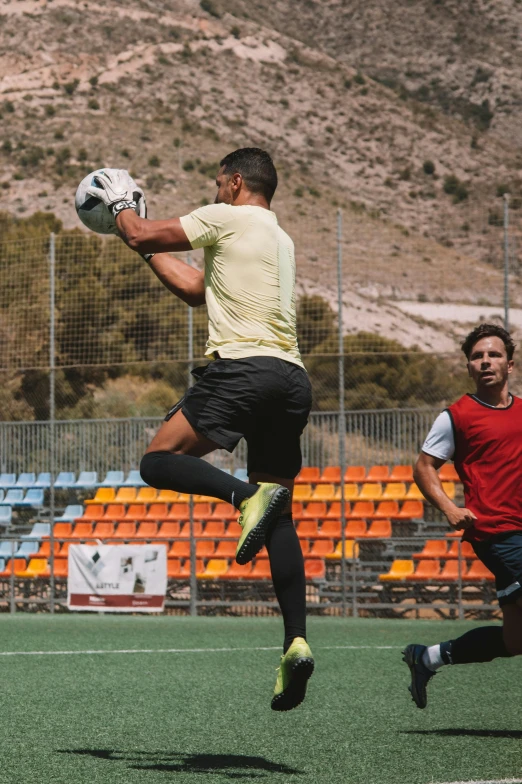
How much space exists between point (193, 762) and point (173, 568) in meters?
14.1

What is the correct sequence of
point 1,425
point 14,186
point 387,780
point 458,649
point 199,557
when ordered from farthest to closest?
point 14,186
point 1,425
point 199,557
point 458,649
point 387,780

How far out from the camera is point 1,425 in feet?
70.5

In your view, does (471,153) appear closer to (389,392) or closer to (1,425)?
(389,392)

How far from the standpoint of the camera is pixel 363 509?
19.8m

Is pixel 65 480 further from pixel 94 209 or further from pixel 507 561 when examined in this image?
pixel 94 209

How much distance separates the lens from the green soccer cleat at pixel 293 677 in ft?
16.1

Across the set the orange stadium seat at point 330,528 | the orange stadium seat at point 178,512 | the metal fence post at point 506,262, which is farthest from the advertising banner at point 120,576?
the metal fence post at point 506,262

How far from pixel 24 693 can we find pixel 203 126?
80.1 m

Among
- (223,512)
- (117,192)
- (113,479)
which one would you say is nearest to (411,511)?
(223,512)

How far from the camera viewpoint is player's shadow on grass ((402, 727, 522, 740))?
20.4 feet

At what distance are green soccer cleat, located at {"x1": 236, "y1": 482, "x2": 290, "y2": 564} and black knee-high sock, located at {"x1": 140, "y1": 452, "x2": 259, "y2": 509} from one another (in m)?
→ 0.07

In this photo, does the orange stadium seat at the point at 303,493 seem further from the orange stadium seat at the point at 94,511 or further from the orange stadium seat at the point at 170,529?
the orange stadium seat at the point at 94,511

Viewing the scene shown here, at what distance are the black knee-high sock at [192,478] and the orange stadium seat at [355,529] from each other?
14.1 metres

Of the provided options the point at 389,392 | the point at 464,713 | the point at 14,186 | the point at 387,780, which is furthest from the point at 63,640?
the point at 14,186
